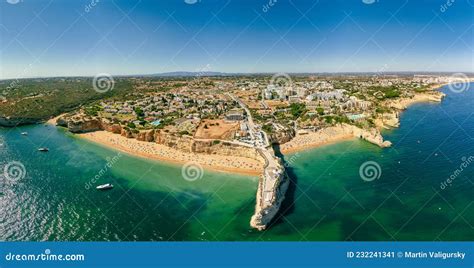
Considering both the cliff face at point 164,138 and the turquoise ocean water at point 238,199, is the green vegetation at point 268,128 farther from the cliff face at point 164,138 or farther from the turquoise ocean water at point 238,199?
the cliff face at point 164,138

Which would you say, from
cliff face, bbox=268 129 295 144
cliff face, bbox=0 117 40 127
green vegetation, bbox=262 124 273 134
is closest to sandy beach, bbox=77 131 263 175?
cliff face, bbox=268 129 295 144

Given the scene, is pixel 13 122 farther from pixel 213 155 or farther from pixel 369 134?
pixel 369 134

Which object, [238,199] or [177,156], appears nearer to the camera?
[238,199]

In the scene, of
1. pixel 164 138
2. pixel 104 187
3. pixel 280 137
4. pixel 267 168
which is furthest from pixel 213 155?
pixel 104 187

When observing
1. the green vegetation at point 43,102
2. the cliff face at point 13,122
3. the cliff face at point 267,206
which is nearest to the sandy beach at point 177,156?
the cliff face at point 267,206

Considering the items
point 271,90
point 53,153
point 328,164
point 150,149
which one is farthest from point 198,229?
point 271,90

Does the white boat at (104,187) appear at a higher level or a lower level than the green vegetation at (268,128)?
lower
